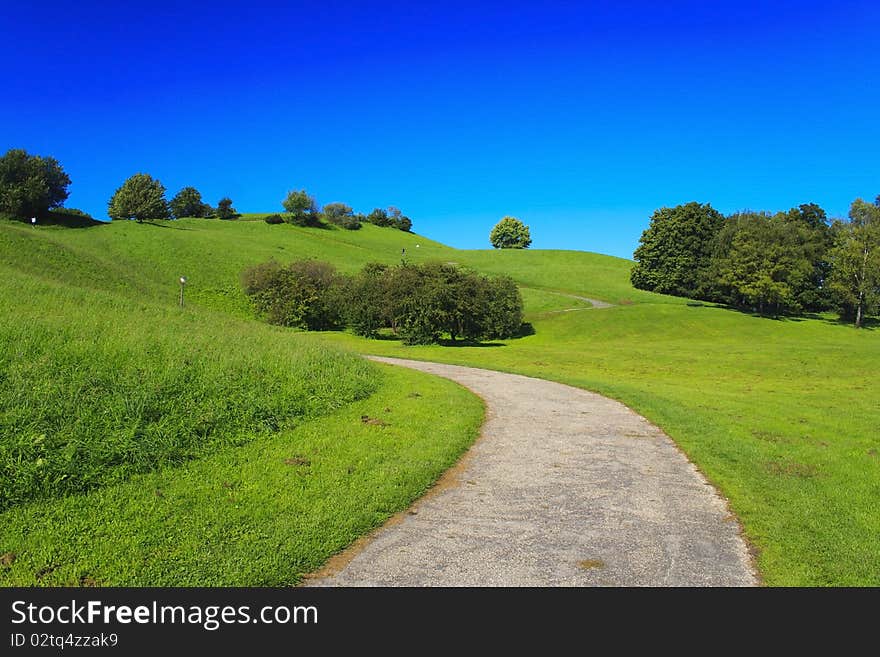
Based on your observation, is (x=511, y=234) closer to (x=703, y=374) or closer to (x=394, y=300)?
(x=394, y=300)

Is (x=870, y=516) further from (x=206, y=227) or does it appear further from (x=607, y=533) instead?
(x=206, y=227)

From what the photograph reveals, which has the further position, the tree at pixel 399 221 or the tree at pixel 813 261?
the tree at pixel 399 221

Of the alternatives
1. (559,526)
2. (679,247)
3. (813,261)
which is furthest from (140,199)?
(559,526)

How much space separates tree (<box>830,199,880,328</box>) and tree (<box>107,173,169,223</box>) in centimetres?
10376

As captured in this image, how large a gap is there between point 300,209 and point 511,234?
6061cm

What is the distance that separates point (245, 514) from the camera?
20.6ft

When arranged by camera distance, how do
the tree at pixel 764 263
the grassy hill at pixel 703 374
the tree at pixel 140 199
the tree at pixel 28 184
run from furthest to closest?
the tree at pixel 140 199 < the tree at pixel 28 184 < the tree at pixel 764 263 < the grassy hill at pixel 703 374

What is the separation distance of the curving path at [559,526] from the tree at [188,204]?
133m

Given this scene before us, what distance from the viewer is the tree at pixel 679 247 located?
80438 mm

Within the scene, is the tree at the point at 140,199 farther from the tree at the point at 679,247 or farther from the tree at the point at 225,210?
the tree at the point at 679,247

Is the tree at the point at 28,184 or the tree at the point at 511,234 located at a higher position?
the tree at the point at 511,234

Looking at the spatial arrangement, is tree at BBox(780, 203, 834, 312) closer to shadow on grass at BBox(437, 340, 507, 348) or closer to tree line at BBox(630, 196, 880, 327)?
tree line at BBox(630, 196, 880, 327)

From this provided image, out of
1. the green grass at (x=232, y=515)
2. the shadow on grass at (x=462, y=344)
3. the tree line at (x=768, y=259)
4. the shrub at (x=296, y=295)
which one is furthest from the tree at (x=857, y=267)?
the green grass at (x=232, y=515)
